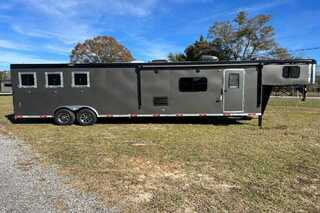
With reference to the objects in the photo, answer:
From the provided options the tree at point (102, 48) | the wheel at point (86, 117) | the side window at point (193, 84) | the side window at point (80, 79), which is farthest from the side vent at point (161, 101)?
the tree at point (102, 48)

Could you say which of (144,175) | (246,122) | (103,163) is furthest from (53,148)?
(246,122)

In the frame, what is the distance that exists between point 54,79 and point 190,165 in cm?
716

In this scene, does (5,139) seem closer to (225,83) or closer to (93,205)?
(93,205)

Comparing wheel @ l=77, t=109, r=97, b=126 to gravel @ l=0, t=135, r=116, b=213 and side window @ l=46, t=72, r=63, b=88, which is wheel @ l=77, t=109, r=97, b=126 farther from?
gravel @ l=0, t=135, r=116, b=213

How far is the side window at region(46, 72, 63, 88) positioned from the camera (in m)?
10.5

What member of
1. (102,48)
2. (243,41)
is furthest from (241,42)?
(102,48)

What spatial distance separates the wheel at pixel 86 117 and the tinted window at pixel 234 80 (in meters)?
5.28

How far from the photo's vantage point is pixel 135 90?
10.5m

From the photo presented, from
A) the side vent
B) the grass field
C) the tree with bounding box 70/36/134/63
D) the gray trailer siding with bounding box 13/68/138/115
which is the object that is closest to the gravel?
the grass field

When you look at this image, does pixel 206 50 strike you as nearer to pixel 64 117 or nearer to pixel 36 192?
pixel 64 117

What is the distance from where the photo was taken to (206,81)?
33.7 feet

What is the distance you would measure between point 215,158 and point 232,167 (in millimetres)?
650

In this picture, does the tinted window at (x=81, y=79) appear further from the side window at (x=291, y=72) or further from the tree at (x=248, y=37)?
the tree at (x=248, y=37)

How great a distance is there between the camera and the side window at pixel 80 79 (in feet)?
34.3
